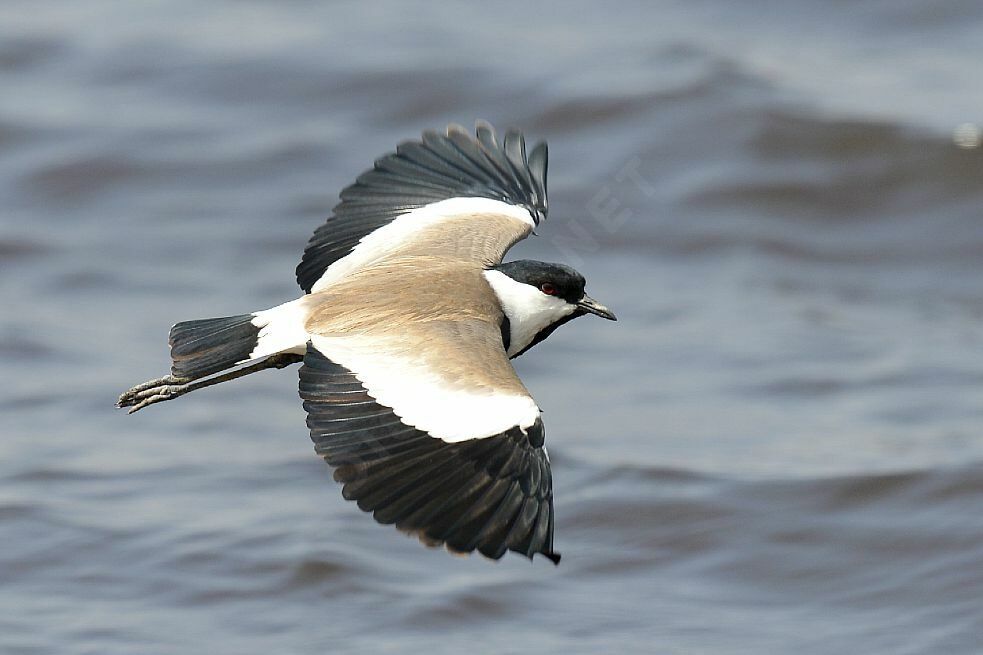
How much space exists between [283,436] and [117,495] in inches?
43.6

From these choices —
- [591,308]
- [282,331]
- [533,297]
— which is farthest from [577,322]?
[282,331]

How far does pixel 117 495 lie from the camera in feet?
30.2

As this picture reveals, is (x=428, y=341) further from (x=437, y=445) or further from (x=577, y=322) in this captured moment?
(x=577, y=322)

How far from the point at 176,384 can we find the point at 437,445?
1.76 m

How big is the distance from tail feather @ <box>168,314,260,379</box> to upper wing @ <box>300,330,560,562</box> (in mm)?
405

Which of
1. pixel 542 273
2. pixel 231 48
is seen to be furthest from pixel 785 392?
pixel 231 48

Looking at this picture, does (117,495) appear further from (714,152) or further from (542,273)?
(714,152)

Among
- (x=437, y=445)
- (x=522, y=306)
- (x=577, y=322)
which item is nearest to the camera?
(x=437, y=445)

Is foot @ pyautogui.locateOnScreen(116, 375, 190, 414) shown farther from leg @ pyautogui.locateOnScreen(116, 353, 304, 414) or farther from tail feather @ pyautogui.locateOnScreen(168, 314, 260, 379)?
tail feather @ pyautogui.locateOnScreen(168, 314, 260, 379)

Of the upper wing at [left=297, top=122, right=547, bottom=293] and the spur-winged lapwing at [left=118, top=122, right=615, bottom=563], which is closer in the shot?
the spur-winged lapwing at [left=118, top=122, right=615, bottom=563]

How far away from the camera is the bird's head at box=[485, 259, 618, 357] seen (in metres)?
6.60

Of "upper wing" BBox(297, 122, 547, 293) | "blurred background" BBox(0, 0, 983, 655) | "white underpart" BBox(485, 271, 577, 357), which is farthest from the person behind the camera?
"blurred background" BBox(0, 0, 983, 655)

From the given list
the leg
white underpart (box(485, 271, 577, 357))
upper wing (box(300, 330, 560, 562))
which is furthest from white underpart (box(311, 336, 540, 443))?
white underpart (box(485, 271, 577, 357))

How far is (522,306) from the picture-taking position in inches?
261
